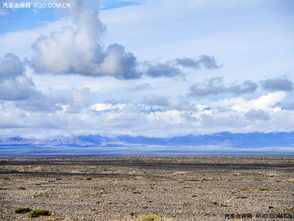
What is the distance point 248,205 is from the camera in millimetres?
32156

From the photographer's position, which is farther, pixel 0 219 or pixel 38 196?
pixel 38 196

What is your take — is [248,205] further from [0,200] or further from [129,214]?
Result: [0,200]

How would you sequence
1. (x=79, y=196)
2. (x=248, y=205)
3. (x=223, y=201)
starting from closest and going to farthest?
(x=248, y=205)
(x=223, y=201)
(x=79, y=196)

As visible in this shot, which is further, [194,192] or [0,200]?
[194,192]

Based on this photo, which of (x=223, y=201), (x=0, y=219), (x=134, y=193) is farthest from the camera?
(x=134, y=193)

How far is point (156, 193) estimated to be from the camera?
4188 cm

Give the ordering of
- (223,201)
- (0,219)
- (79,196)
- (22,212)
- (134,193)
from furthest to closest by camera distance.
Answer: (134,193), (79,196), (223,201), (22,212), (0,219)

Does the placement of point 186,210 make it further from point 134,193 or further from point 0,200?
point 0,200

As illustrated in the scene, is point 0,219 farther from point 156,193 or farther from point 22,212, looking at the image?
point 156,193

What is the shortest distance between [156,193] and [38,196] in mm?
11011

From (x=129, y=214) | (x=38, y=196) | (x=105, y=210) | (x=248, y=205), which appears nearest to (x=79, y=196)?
(x=38, y=196)

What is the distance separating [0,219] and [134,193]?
1752cm

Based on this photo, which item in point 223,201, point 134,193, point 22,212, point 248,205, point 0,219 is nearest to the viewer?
point 0,219

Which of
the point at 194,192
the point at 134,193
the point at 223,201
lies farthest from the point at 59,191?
the point at 223,201
